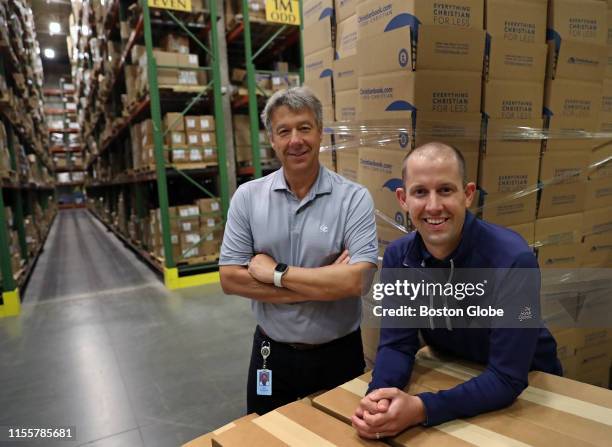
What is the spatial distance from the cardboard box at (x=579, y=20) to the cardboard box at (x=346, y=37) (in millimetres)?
999

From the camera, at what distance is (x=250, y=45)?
564 cm

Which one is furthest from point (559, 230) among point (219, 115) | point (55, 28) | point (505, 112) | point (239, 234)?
point (55, 28)

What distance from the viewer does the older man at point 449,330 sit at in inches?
44.4

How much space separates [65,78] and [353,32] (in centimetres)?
2535

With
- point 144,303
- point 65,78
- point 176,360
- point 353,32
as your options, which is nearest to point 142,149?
point 144,303

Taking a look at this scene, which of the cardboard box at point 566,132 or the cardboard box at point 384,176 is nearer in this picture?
the cardboard box at point 384,176

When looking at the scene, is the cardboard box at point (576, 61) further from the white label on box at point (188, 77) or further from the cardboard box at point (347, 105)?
the white label on box at point (188, 77)

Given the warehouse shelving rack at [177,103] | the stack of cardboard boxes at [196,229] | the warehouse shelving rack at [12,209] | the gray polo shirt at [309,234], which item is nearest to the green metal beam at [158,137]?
the warehouse shelving rack at [177,103]

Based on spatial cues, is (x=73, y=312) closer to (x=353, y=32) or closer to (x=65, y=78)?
(x=353, y=32)

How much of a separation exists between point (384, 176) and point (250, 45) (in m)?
4.22

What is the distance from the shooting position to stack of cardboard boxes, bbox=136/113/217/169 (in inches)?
218

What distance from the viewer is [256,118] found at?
19.2 feet

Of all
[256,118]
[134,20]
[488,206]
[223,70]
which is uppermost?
[134,20]

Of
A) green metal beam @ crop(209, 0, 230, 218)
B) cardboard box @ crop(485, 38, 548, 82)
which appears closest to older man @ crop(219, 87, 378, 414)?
cardboard box @ crop(485, 38, 548, 82)
